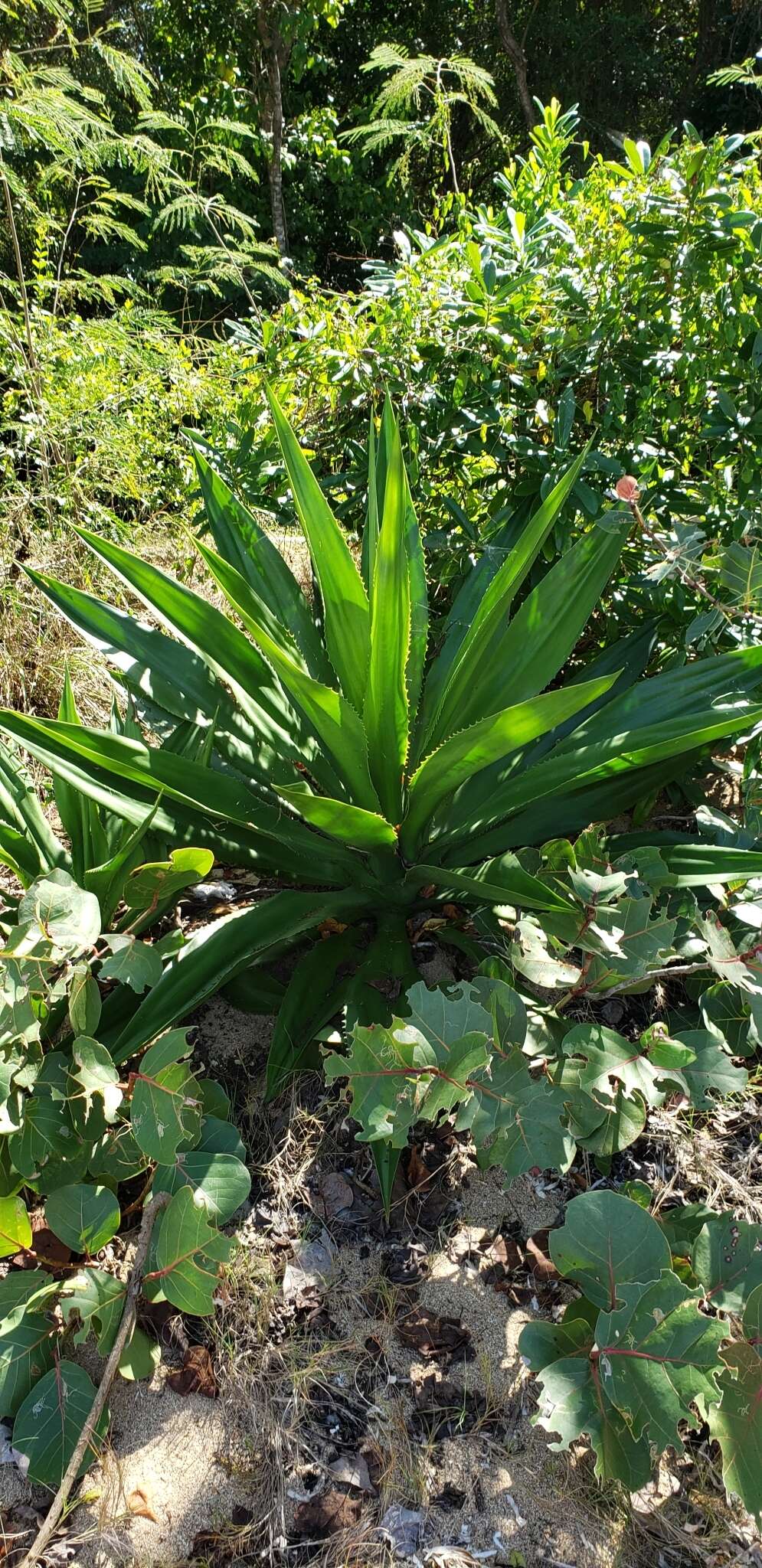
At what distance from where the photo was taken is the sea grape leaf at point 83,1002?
1.35 meters

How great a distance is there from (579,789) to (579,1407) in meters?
1.00

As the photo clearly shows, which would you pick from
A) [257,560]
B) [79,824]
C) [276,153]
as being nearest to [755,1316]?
[79,824]

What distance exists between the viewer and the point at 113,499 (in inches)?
140

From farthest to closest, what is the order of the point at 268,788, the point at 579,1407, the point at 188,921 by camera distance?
1. the point at 188,921
2. the point at 268,788
3. the point at 579,1407

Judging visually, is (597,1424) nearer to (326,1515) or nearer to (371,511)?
(326,1515)

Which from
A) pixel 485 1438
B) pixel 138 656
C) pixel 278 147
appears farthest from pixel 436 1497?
pixel 278 147

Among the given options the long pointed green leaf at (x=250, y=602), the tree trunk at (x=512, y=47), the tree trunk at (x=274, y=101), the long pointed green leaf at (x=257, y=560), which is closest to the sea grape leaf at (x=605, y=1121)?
the long pointed green leaf at (x=250, y=602)

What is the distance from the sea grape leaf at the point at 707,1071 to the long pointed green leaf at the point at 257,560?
3.32ft

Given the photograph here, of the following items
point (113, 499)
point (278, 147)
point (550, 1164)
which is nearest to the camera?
point (550, 1164)

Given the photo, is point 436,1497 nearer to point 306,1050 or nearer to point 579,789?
point 306,1050

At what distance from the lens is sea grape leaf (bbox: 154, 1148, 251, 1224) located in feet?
4.38

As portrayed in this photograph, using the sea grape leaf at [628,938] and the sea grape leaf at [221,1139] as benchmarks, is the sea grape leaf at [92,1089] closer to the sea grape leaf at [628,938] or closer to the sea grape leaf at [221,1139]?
the sea grape leaf at [221,1139]

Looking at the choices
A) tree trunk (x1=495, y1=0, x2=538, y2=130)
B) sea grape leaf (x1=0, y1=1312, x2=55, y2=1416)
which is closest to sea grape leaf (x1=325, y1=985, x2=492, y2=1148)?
sea grape leaf (x1=0, y1=1312, x2=55, y2=1416)

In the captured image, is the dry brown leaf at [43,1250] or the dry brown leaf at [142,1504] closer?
the dry brown leaf at [142,1504]
